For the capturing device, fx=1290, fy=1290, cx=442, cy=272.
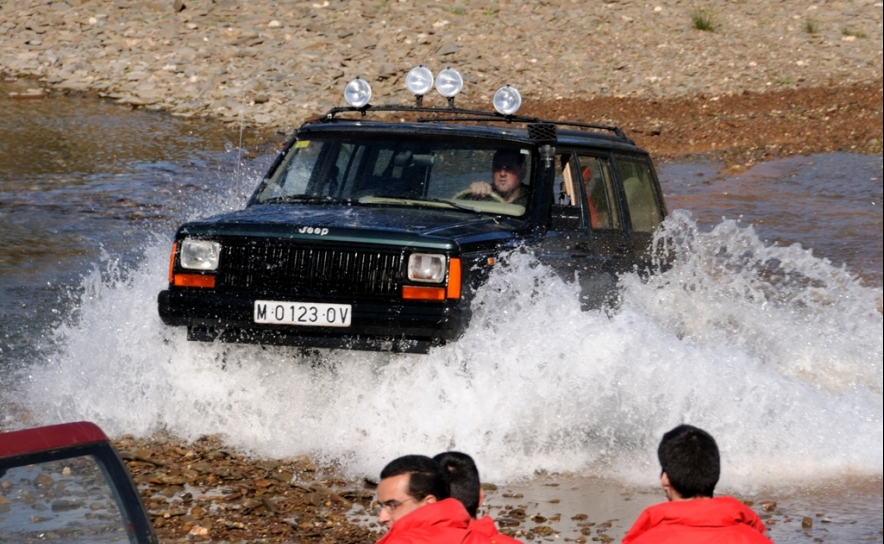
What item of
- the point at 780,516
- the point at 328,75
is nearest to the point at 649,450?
the point at 780,516

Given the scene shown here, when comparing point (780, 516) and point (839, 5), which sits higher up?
point (839, 5)

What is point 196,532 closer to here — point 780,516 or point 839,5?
point 780,516

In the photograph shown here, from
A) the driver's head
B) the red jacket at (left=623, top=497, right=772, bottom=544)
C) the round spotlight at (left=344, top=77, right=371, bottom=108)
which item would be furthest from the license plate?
the red jacket at (left=623, top=497, right=772, bottom=544)

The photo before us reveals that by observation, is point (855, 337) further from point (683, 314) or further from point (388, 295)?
point (388, 295)

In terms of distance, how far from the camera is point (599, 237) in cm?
858

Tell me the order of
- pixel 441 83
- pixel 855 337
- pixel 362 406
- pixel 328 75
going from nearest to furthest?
1. pixel 362 406
2. pixel 441 83
3. pixel 855 337
4. pixel 328 75

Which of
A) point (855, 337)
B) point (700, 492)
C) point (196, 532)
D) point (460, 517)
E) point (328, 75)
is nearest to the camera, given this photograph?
point (460, 517)

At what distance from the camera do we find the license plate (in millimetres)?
7145

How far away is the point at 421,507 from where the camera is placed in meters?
3.54

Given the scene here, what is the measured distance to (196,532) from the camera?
5.89 m

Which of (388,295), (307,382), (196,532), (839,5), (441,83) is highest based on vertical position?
(839,5)

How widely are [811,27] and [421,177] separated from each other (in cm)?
2197

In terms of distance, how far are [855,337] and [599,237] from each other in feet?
12.9

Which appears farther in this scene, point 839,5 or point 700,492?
point 839,5
